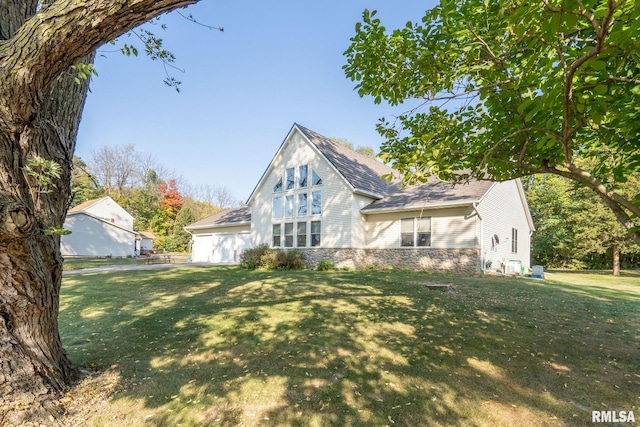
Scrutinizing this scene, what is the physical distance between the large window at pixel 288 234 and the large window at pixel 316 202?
187cm

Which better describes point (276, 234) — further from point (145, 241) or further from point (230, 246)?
point (145, 241)

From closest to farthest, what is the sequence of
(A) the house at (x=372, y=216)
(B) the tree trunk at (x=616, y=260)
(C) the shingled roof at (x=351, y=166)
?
(A) the house at (x=372, y=216) → (C) the shingled roof at (x=351, y=166) → (B) the tree trunk at (x=616, y=260)

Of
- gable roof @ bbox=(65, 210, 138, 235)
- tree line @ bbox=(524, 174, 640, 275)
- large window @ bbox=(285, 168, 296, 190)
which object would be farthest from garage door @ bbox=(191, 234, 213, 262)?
tree line @ bbox=(524, 174, 640, 275)

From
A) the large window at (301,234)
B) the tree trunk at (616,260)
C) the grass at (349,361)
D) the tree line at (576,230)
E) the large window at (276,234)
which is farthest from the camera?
the tree line at (576,230)

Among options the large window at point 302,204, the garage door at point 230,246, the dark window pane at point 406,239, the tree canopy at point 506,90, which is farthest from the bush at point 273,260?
the tree canopy at point 506,90

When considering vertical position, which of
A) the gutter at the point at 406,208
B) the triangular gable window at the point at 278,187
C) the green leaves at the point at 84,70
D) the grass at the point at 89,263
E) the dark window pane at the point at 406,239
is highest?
the triangular gable window at the point at 278,187

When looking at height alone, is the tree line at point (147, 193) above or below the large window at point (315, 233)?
above

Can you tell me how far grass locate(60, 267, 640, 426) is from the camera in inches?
113

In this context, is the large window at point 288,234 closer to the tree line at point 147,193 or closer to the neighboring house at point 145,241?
the tree line at point 147,193

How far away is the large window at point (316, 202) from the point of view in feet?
58.2

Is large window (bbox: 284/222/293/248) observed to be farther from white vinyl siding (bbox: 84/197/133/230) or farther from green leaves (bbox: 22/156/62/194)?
white vinyl siding (bbox: 84/197/133/230)

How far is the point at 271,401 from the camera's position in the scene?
9.97 ft

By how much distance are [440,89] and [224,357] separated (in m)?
4.81

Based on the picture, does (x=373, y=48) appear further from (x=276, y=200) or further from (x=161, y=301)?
(x=276, y=200)
